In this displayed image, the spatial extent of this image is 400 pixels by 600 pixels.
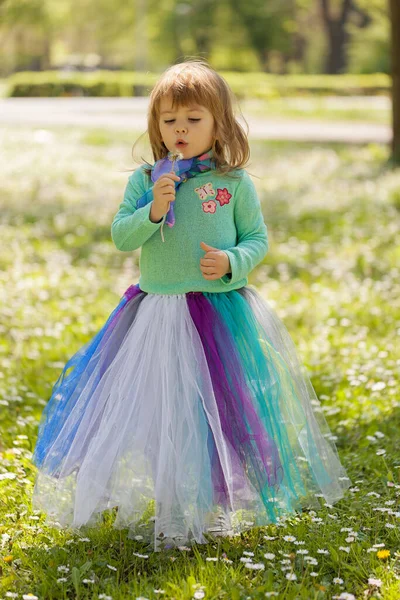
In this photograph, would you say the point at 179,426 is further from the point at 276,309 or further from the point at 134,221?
the point at 276,309

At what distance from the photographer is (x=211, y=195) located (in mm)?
3342

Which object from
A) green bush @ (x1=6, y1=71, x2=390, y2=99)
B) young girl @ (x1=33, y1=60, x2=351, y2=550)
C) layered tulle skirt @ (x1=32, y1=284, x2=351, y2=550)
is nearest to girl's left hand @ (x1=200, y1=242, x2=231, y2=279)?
young girl @ (x1=33, y1=60, x2=351, y2=550)

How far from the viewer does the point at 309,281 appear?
768 cm

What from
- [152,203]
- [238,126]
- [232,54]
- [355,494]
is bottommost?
[355,494]

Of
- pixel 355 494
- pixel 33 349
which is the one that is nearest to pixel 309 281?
pixel 33 349

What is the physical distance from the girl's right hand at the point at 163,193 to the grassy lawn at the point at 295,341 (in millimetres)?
1159

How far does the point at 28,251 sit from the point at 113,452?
Answer: 5771 mm

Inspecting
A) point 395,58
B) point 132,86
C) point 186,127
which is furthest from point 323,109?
point 186,127

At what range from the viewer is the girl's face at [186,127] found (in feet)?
10.7

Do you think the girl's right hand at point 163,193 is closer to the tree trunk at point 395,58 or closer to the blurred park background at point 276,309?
the blurred park background at point 276,309

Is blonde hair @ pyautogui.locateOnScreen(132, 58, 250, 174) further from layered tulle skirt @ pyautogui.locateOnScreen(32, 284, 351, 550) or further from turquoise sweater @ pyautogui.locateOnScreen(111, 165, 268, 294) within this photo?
layered tulle skirt @ pyautogui.locateOnScreen(32, 284, 351, 550)

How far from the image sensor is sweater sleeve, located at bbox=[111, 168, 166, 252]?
127 inches

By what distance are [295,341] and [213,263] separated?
9.69ft

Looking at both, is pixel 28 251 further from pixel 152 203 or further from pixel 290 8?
pixel 290 8
